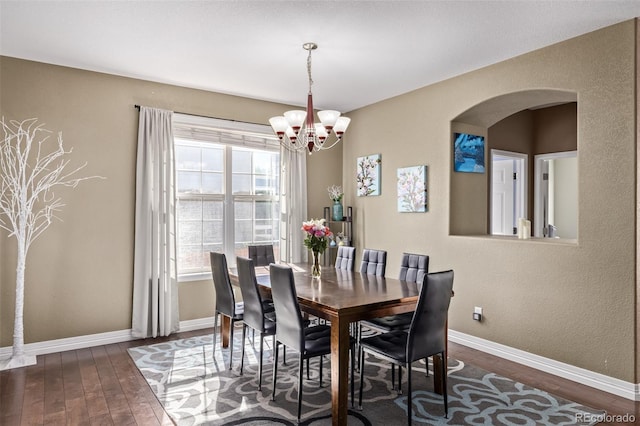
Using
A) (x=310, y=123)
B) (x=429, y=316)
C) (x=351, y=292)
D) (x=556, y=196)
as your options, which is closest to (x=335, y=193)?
(x=310, y=123)

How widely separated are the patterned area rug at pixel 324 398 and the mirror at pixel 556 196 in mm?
3099

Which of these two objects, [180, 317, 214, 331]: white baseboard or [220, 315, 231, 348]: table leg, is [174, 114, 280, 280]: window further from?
[220, 315, 231, 348]: table leg

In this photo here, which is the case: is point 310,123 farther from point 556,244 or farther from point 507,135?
point 507,135

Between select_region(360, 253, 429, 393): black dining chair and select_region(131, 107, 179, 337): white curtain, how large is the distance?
2.28m

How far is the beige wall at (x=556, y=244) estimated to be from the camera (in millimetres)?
3178

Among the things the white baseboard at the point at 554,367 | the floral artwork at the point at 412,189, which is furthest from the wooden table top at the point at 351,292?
the floral artwork at the point at 412,189

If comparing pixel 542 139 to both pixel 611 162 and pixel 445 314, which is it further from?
pixel 445 314

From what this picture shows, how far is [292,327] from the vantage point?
9.34ft

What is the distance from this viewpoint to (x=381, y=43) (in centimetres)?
358

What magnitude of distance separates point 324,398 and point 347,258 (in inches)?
61.0

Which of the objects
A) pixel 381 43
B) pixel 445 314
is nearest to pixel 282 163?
pixel 381 43

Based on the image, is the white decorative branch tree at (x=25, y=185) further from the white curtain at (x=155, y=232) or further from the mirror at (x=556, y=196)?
the mirror at (x=556, y=196)

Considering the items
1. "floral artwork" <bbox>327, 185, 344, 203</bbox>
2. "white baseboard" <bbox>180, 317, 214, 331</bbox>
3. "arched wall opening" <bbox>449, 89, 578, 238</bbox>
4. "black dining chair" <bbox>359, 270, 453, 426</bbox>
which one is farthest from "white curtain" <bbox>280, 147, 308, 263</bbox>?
"black dining chair" <bbox>359, 270, 453, 426</bbox>

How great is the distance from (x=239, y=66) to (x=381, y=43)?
146cm
